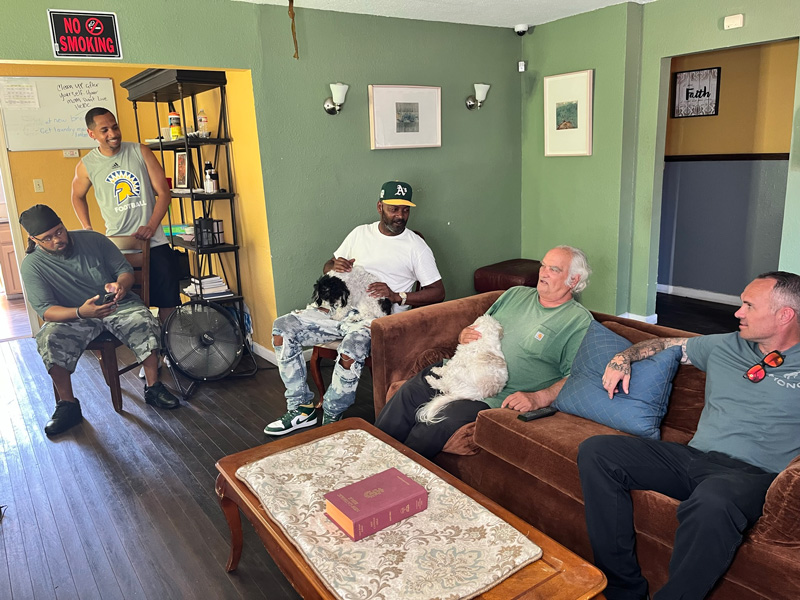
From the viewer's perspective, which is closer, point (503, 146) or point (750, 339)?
point (750, 339)

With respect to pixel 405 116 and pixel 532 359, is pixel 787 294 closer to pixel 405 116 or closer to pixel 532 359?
pixel 532 359

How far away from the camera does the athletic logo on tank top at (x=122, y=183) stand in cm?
348

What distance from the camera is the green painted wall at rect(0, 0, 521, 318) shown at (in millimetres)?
3408

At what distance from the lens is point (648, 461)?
1.81 meters

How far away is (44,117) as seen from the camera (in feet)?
11.0

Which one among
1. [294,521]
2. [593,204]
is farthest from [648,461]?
[593,204]

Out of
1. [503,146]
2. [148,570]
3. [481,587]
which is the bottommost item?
[148,570]

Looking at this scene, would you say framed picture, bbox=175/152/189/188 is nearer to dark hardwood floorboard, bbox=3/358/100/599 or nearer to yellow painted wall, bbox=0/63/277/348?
yellow painted wall, bbox=0/63/277/348

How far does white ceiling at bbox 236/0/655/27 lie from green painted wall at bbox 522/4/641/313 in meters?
0.18

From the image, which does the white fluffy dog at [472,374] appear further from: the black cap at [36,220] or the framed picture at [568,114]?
the framed picture at [568,114]

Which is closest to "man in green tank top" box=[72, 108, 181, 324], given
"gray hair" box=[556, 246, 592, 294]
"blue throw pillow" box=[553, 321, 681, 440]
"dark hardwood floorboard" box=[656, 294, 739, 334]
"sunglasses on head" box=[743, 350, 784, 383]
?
"gray hair" box=[556, 246, 592, 294]

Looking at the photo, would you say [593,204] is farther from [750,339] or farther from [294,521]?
[294,521]

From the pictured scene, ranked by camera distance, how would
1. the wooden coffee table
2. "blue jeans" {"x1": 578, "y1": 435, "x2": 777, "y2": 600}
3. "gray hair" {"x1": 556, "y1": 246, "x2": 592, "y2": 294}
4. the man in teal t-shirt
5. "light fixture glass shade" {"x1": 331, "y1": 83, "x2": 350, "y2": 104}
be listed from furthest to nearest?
"light fixture glass shade" {"x1": 331, "y1": 83, "x2": 350, "y2": 104}, "gray hair" {"x1": 556, "y1": 246, "x2": 592, "y2": 294}, the man in teal t-shirt, "blue jeans" {"x1": 578, "y1": 435, "x2": 777, "y2": 600}, the wooden coffee table

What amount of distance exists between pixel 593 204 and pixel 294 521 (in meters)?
3.67
